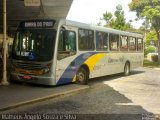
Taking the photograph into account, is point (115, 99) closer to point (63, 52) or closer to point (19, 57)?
point (63, 52)

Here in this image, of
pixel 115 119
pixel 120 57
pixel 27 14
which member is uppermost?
pixel 27 14

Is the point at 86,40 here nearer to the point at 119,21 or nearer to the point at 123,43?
the point at 123,43

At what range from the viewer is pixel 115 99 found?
11.6m

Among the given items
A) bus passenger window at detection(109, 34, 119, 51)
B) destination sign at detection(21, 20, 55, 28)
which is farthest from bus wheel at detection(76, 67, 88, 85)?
bus passenger window at detection(109, 34, 119, 51)

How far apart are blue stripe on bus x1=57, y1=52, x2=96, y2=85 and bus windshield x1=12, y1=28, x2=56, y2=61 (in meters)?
1.10

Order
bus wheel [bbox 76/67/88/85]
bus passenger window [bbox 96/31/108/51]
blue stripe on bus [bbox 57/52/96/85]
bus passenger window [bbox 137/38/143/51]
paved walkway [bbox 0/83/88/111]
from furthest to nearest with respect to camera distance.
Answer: bus passenger window [bbox 137/38/143/51]
bus passenger window [bbox 96/31/108/51]
bus wheel [bbox 76/67/88/85]
blue stripe on bus [bbox 57/52/96/85]
paved walkway [bbox 0/83/88/111]

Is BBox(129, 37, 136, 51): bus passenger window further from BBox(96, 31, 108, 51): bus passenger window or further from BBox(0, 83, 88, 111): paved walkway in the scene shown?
BBox(0, 83, 88, 111): paved walkway

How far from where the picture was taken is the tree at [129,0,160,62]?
3027 cm

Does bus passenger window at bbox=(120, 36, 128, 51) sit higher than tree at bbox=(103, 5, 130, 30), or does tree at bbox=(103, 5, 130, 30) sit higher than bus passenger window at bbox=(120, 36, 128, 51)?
tree at bbox=(103, 5, 130, 30)

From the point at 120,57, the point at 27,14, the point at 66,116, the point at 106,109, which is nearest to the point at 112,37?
the point at 120,57

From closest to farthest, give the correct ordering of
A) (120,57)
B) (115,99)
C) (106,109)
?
(106,109) → (115,99) → (120,57)

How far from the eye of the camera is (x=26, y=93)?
1177 centimetres

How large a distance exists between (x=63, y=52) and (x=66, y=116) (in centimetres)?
500

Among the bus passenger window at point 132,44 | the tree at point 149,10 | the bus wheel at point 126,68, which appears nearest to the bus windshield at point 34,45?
the bus wheel at point 126,68
